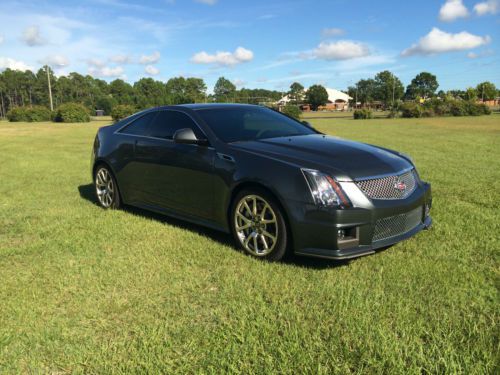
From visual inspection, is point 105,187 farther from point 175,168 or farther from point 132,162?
point 175,168

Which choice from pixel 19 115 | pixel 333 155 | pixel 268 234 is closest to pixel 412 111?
pixel 19 115

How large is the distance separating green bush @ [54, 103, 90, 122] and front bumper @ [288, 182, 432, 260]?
4607 cm

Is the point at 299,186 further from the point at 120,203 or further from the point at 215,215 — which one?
the point at 120,203

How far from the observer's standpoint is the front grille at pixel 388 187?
3.95m

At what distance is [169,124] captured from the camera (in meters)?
5.54

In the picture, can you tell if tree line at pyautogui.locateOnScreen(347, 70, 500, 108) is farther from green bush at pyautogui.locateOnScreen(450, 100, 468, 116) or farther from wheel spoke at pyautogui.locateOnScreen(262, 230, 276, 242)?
wheel spoke at pyautogui.locateOnScreen(262, 230, 276, 242)

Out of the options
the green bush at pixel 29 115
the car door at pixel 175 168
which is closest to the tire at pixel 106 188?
the car door at pixel 175 168

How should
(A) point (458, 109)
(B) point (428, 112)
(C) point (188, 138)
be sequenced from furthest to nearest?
(A) point (458, 109) → (B) point (428, 112) → (C) point (188, 138)

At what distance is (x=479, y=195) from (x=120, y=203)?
18.1 feet

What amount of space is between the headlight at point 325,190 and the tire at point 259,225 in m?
0.40

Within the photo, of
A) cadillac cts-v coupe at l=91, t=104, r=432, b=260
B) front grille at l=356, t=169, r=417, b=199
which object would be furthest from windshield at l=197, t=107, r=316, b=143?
front grille at l=356, t=169, r=417, b=199

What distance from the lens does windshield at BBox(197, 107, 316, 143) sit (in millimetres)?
4969

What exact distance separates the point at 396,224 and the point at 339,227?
0.66 meters

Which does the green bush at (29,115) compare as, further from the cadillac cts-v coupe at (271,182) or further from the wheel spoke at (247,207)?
the wheel spoke at (247,207)
